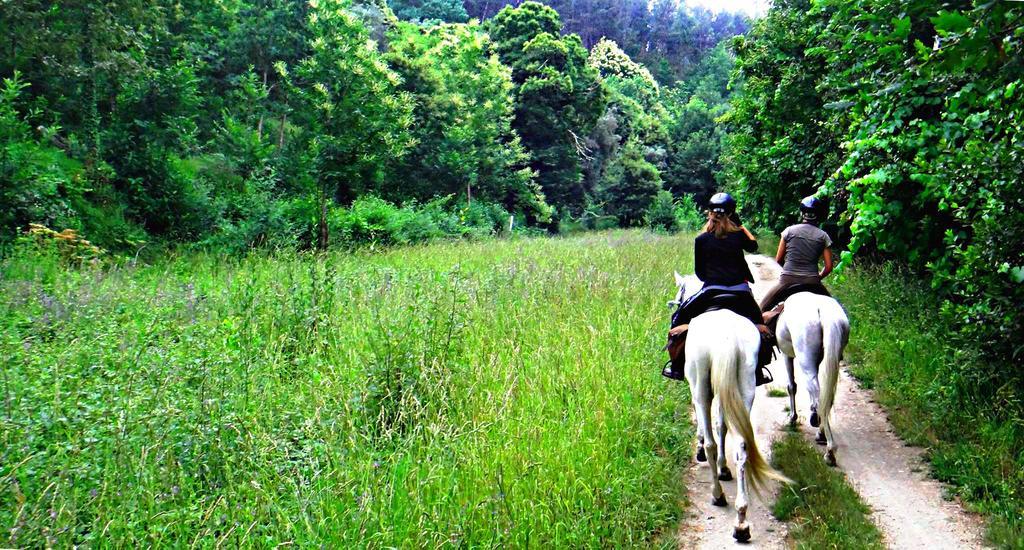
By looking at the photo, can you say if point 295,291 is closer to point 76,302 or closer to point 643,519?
point 76,302

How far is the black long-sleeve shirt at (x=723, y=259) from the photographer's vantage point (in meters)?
5.71

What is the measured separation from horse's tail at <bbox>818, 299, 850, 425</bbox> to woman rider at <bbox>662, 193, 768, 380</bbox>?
2.80 ft

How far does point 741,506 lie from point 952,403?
3.27m

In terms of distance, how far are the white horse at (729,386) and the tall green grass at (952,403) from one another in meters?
1.59

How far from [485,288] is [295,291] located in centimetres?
287

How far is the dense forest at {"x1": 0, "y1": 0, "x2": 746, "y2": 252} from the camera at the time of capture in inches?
572

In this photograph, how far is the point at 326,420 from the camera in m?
4.71

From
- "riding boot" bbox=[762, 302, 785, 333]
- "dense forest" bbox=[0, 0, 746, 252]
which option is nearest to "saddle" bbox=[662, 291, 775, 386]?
"riding boot" bbox=[762, 302, 785, 333]

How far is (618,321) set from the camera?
8953mm

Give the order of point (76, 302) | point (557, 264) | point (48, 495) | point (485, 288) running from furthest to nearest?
point (557, 264)
point (485, 288)
point (76, 302)
point (48, 495)

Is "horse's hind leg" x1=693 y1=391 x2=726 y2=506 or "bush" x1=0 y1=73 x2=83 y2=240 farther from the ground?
"bush" x1=0 y1=73 x2=83 y2=240

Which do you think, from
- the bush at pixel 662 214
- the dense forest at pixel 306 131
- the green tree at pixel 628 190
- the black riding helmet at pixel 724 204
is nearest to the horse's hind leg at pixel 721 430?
the black riding helmet at pixel 724 204

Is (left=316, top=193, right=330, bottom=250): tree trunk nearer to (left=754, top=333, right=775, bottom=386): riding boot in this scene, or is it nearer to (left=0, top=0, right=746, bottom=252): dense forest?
(left=0, top=0, right=746, bottom=252): dense forest

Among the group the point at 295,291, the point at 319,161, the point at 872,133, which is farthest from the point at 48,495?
the point at 319,161
